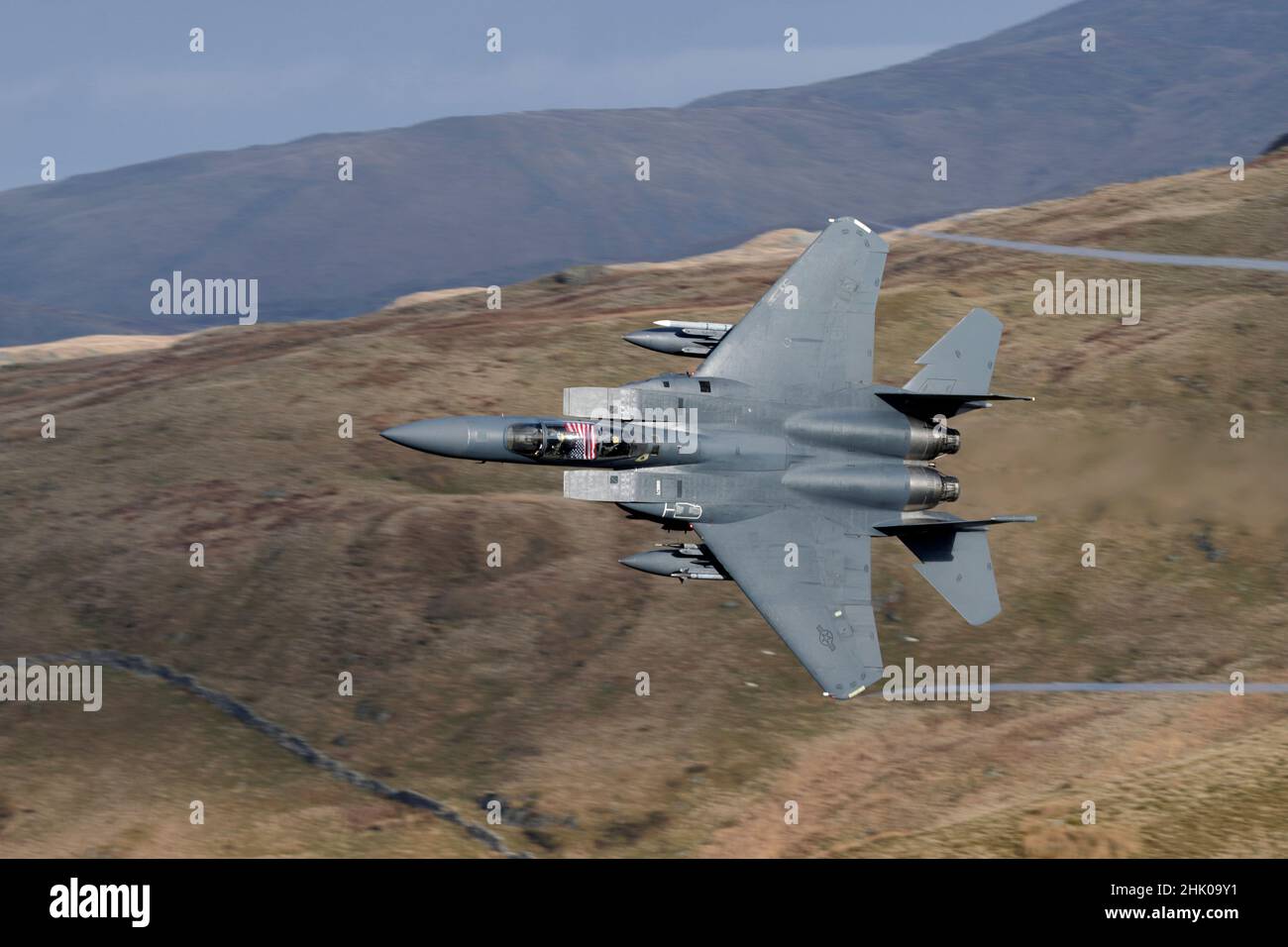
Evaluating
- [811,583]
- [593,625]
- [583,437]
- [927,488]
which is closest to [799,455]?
[811,583]

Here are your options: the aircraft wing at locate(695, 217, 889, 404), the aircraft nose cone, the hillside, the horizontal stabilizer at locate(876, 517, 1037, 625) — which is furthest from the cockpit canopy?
the hillside

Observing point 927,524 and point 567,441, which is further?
point 927,524

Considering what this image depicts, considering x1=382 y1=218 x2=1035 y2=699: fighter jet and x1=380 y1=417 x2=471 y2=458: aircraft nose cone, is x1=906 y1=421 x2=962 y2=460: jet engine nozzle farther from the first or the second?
x1=380 y1=417 x2=471 y2=458: aircraft nose cone

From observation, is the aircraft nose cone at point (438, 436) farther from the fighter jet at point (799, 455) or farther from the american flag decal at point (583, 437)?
the american flag decal at point (583, 437)

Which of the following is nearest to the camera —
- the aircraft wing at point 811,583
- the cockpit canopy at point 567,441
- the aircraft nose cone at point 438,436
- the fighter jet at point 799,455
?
the aircraft nose cone at point 438,436

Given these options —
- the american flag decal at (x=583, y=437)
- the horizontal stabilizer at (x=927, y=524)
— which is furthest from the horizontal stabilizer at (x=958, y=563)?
the american flag decal at (x=583, y=437)

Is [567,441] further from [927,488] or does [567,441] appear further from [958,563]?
[958,563]
